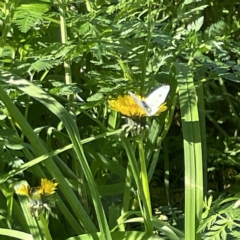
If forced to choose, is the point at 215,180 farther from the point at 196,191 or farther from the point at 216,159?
the point at 196,191

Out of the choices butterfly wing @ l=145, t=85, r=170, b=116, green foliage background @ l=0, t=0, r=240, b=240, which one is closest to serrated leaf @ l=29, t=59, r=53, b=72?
green foliage background @ l=0, t=0, r=240, b=240

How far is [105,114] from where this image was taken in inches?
35.9

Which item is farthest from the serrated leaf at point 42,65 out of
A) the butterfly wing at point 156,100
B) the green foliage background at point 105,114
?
the butterfly wing at point 156,100

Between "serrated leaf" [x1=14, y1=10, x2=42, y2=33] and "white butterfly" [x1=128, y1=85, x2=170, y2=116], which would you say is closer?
"white butterfly" [x1=128, y1=85, x2=170, y2=116]

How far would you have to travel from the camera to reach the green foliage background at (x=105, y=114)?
0.71 m

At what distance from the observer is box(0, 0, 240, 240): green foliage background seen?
2.33ft

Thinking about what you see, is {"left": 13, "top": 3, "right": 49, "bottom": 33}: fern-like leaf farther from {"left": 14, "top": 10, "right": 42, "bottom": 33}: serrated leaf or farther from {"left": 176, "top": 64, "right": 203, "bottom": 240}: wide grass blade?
{"left": 176, "top": 64, "right": 203, "bottom": 240}: wide grass blade

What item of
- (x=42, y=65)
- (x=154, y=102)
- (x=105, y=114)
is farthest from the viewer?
(x=105, y=114)

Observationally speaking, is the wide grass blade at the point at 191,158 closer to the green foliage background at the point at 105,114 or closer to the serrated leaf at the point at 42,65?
the green foliage background at the point at 105,114

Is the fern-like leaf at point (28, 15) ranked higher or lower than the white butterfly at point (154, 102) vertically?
higher

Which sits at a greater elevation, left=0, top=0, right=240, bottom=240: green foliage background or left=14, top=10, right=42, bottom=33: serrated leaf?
left=14, top=10, right=42, bottom=33: serrated leaf

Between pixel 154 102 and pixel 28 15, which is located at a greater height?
pixel 28 15

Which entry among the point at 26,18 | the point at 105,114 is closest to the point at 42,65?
the point at 26,18

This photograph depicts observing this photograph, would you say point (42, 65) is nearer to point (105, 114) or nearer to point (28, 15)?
point (28, 15)
